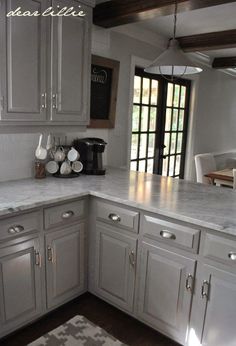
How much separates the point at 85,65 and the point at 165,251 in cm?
147

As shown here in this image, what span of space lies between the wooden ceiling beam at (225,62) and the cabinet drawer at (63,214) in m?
3.43

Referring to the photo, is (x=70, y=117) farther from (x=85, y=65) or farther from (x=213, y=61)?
(x=213, y=61)

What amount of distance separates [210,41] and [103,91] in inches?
54.7

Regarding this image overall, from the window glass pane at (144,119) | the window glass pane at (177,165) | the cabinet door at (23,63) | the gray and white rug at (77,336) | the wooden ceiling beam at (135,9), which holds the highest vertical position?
the wooden ceiling beam at (135,9)

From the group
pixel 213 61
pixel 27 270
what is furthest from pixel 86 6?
pixel 213 61

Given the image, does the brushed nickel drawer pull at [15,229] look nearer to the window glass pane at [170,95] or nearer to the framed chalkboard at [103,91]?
the framed chalkboard at [103,91]

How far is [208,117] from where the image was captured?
470 cm

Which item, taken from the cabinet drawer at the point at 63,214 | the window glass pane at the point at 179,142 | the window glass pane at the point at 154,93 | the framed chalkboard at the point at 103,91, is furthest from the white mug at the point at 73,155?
the window glass pane at the point at 179,142

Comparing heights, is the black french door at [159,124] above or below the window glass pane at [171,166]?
above

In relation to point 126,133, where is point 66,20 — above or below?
above

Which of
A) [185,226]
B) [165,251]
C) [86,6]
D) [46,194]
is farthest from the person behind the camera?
[86,6]

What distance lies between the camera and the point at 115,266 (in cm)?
203

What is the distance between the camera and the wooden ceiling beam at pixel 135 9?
6.79 ft

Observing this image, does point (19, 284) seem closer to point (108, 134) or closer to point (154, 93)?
point (108, 134)
